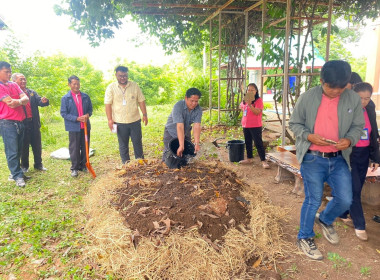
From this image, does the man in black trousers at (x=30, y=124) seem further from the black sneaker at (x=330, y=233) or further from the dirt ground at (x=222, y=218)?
the black sneaker at (x=330, y=233)

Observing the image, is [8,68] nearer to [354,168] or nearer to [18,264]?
[18,264]

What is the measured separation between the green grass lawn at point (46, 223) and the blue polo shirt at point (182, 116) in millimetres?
1735

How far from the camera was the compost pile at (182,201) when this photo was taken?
2775 millimetres

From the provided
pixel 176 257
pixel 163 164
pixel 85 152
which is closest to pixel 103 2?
pixel 85 152

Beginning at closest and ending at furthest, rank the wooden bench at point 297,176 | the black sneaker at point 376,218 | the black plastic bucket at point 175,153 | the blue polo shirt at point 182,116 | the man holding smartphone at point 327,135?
the man holding smartphone at point 327,135, the black sneaker at point 376,218, the wooden bench at point 297,176, the blue polo shirt at point 182,116, the black plastic bucket at point 175,153

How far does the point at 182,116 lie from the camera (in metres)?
4.09

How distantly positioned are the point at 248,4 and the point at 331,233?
264 inches

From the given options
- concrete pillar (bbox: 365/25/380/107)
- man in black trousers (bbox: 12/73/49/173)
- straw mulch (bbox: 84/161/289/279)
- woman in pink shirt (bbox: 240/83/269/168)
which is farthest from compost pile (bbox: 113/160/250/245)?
concrete pillar (bbox: 365/25/380/107)

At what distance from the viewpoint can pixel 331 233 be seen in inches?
117

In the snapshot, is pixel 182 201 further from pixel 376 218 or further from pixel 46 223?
pixel 376 218

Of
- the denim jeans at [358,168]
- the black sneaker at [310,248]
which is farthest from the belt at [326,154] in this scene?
the black sneaker at [310,248]

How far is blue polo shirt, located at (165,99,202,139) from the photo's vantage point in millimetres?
4000

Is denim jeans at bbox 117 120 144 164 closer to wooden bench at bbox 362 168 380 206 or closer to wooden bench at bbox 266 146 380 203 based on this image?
wooden bench at bbox 266 146 380 203

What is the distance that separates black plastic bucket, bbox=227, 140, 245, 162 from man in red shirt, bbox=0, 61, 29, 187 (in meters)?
3.85
